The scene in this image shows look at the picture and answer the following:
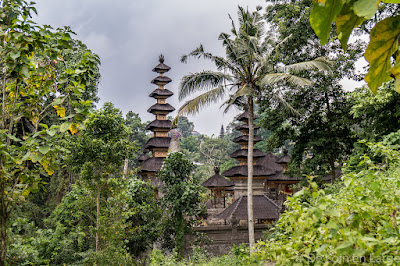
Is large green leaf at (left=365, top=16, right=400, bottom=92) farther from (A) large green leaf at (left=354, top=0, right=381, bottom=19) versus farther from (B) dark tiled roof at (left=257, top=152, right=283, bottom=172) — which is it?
(B) dark tiled roof at (left=257, top=152, right=283, bottom=172)

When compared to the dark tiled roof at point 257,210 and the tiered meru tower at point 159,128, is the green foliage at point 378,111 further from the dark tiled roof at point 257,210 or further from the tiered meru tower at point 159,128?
the tiered meru tower at point 159,128

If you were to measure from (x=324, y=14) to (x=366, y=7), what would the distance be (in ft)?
0.31

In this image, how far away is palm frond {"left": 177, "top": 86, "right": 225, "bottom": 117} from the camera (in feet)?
32.1

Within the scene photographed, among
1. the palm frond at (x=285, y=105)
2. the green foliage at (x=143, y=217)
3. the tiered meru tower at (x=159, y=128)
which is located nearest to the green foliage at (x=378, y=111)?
the palm frond at (x=285, y=105)

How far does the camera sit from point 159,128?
17281 millimetres

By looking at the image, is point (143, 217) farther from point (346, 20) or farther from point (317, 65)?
point (346, 20)

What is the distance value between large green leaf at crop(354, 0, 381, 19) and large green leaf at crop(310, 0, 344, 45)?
3.1 inches

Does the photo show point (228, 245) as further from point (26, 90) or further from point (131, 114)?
point (131, 114)

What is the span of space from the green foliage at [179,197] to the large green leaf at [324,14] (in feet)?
28.3

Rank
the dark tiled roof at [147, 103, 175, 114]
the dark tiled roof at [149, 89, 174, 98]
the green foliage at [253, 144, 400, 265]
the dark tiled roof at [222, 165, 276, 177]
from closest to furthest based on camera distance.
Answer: the green foliage at [253, 144, 400, 265] → the dark tiled roof at [222, 165, 276, 177] → the dark tiled roof at [147, 103, 175, 114] → the dark tiled roof at [149, 89, 174, 98]

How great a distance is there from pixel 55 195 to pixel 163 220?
7.21 m

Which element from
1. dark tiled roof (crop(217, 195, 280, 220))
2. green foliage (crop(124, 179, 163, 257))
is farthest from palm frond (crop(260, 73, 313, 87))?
dark tiled roof (crop(217, 195, 280, 220))

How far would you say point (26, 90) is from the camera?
2.80m

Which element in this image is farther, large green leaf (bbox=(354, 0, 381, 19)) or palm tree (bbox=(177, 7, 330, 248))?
palm tree (bbox=(177, 7, 330, 248))
